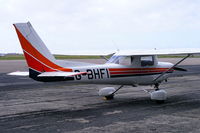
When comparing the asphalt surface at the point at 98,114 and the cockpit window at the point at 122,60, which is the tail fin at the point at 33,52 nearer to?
the asphalt surface at the point at 98,114

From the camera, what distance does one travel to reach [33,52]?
10.0 meters

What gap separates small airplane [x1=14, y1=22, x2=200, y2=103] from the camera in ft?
32.6

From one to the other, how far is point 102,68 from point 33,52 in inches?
93.3

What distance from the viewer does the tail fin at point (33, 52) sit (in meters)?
9.92

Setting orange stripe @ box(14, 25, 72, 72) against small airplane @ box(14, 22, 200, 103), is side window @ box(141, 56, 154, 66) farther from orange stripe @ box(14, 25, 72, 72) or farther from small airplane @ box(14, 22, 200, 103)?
orange stripe @ box(14, 25, 72, 72)

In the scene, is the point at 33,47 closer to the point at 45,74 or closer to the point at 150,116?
the point at 45,74

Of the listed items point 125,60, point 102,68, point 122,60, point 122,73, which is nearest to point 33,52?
point 102,68

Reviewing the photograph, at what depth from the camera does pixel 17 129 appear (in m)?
7.60

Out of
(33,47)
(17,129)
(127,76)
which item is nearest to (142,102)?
(127,76)

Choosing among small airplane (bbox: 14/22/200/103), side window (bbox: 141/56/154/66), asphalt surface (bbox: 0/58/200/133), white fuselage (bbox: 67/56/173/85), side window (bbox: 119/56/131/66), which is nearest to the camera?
asphalt surface (bbox: 0/58/200/133)

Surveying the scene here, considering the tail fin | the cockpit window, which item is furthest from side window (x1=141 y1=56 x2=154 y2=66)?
the tail fin

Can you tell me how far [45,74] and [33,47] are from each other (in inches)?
39.8

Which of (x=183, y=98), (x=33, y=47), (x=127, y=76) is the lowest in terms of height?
(x=183, y=98)

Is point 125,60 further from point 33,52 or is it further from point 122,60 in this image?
point 33,52
